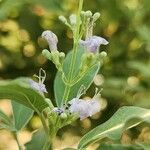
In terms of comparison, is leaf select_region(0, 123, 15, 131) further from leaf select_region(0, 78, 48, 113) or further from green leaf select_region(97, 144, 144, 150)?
green leaf select_region(97, 144, 144, 150)

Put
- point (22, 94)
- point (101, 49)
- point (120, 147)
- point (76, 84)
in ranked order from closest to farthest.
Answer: point (22, 94) → point (120, 147) → point (76, 84) → point (101, 49)

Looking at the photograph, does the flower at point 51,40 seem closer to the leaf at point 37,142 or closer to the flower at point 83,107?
the flower at point 83,107

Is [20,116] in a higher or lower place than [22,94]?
lower

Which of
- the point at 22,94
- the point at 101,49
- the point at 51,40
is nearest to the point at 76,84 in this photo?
the point at 51,40

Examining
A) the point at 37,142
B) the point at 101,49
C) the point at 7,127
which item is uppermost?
the point at 7,127

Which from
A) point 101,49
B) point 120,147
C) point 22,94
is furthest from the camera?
point 101,49

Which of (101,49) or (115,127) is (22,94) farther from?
(101,49)

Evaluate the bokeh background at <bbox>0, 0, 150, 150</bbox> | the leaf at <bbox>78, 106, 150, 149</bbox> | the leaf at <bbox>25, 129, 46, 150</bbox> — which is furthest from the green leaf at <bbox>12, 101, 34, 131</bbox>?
the bokeh background at <bbox>0, 0, 150, 150</bbox>
